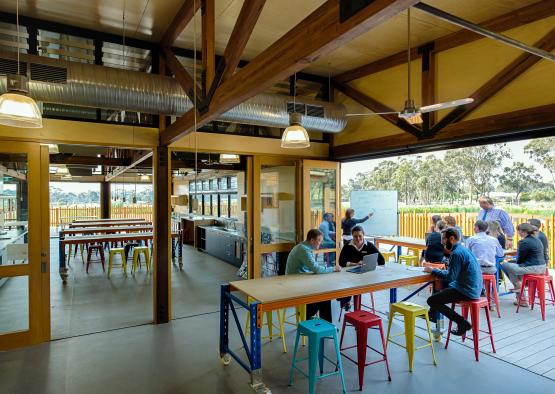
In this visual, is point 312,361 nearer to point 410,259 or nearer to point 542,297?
point 542,297

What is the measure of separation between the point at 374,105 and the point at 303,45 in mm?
3594

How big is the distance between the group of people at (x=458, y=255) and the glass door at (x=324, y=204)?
0.07m

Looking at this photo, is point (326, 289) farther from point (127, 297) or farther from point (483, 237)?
point (127, 297)

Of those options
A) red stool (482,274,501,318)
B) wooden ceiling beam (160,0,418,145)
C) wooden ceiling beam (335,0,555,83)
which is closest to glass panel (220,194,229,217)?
wooden ceiling beam (335,0,555,83)

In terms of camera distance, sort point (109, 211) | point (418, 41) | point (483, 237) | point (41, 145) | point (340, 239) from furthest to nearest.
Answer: point (109, 211), point (340, 239), point (483, 237), point (418, 41), point (41, 145)

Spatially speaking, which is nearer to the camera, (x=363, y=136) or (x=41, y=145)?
(x=41, y=145)

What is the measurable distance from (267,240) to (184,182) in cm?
1049

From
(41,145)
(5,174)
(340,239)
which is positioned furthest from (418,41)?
(5,174)

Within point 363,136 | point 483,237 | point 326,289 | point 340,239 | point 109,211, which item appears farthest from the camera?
point 109,211

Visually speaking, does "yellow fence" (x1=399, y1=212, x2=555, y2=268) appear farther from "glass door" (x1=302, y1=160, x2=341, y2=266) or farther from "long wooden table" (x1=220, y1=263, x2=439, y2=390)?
"long wooden table" (x1=220, y1=263, x2=439, y2=390)

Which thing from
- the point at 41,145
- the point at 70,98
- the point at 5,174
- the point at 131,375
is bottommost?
the point at 131,375

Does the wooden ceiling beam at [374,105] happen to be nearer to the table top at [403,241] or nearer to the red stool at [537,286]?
the red stool at [537,286]

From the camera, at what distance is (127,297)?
5695mm

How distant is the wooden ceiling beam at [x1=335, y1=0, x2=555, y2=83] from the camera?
336 centimetres
